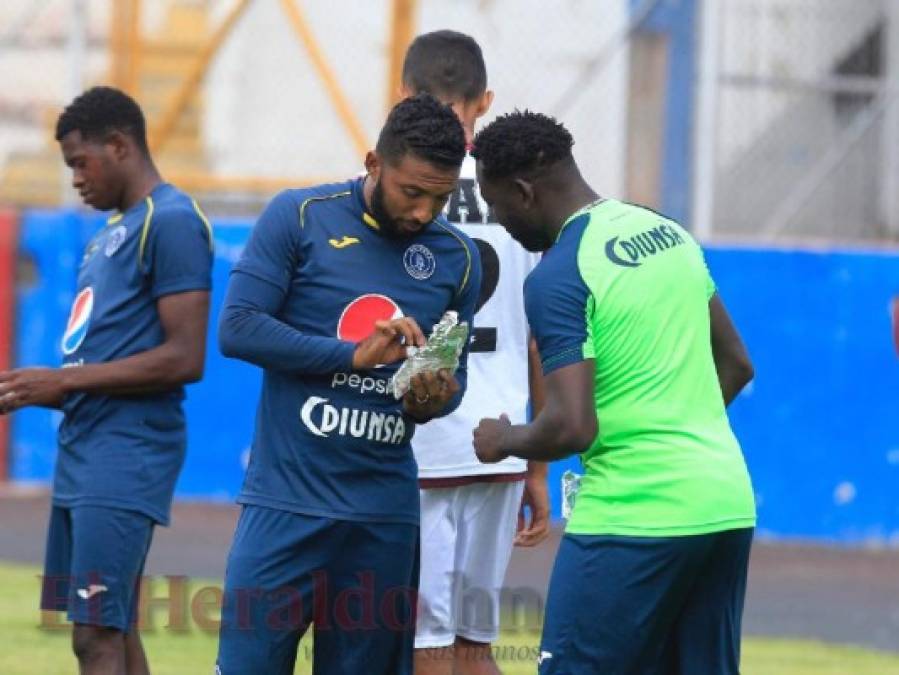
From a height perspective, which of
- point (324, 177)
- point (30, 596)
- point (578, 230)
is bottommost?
point (30, 596)

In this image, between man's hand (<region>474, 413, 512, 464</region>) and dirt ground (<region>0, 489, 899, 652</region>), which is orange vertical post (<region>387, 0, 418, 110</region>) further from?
man's hand (<region>474, 413, 512, 464</region>)

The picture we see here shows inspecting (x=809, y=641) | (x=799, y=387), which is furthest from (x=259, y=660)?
(x=799, y=387)

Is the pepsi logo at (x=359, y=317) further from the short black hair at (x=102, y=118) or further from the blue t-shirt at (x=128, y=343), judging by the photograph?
the short black hair at (x=102, y=118)

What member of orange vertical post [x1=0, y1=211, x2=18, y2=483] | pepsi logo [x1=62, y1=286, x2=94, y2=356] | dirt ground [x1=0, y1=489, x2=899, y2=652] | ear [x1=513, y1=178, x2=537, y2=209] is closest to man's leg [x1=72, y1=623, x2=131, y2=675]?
pepsi logo [x1=62, y1=286, x2=94, y2=356]

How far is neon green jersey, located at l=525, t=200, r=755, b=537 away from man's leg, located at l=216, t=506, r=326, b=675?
29.3 inches

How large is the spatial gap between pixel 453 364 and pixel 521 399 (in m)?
1.40

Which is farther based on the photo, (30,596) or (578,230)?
(30,596)

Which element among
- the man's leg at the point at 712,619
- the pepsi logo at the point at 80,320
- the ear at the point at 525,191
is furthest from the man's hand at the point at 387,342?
the pepsi logo at the point at 80,320

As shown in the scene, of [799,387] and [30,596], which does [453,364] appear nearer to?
[30,596]

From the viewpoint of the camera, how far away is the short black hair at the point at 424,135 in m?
4.87

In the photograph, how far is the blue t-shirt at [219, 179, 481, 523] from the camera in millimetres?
4906

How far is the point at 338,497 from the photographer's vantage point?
4.95m

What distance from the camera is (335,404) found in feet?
16.2

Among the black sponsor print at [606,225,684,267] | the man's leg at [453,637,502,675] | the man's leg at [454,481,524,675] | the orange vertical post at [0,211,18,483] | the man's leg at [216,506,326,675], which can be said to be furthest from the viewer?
the orange vertical post at [0,211,18,483]
